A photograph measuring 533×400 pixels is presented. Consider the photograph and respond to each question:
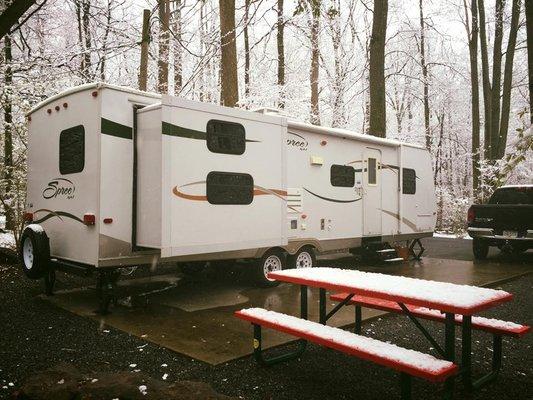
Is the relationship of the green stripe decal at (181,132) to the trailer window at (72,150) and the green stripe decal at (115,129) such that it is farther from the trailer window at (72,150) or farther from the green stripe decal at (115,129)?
the trailer window at (72,150)

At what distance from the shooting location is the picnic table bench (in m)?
3.19

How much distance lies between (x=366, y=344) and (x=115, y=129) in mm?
4329

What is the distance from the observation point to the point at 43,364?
14.3ft

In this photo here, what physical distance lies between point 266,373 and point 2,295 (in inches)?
193

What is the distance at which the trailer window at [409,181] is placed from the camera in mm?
10820

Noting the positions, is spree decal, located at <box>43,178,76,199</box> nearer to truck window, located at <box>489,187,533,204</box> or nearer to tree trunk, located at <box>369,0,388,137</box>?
tree trunk, located at <box>369,0,388,137</box>

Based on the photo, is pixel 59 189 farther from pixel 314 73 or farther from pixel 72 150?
pixel 314 73

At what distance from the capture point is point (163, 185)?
6.04 metres

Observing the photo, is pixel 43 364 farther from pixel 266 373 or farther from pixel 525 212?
pixel 525 212

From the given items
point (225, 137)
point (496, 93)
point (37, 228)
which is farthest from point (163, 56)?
point (496, 93)

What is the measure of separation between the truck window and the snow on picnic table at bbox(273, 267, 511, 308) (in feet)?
29.0

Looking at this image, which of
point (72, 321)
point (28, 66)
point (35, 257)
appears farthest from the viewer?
point (28, 66)

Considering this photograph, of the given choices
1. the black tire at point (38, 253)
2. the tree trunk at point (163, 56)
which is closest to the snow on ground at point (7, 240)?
the black tire at point (38, 253)

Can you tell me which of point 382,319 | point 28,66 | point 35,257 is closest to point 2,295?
point 35,257
